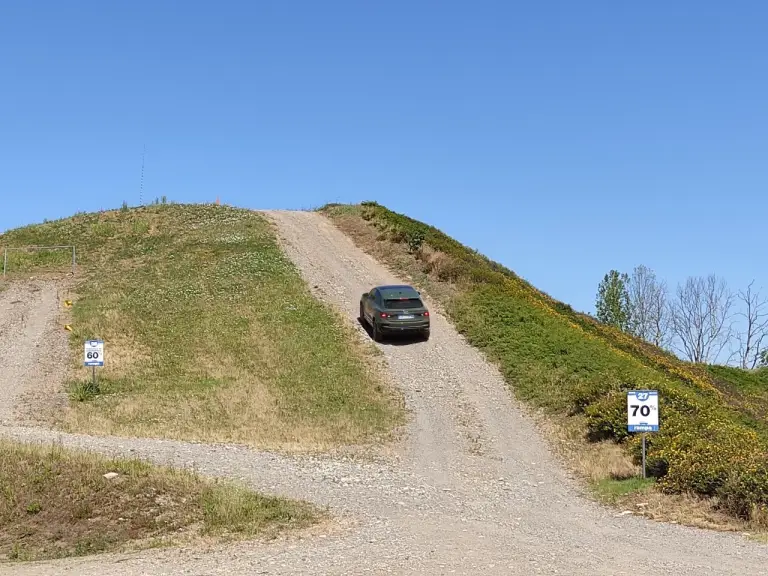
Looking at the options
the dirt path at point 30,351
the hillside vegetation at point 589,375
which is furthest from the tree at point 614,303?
the dirt path at point 30,351

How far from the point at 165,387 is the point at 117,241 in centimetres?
2610

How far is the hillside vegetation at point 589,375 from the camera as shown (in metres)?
14.6

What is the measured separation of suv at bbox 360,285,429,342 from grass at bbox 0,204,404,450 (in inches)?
48.2

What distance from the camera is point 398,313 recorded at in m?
29.5

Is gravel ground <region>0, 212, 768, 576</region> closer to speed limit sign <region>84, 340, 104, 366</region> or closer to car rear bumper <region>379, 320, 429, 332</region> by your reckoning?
car rear bumper <region>379, 320, 429, 332</region>

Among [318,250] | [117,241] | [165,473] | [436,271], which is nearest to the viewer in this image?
[165,473]

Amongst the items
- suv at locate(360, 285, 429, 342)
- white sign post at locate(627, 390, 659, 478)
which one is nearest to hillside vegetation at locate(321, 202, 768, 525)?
white sign post at locate(627, 390, 659, 478)

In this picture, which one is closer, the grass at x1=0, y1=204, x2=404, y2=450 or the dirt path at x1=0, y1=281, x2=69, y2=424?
the grass at x1=0, y1=204, x2=404, y2=450

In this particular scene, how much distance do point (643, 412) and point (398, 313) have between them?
13.8 meters

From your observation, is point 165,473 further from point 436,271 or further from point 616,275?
point 616,275

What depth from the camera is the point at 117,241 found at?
162 feet

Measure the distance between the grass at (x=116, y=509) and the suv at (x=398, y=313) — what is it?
50.5 feet

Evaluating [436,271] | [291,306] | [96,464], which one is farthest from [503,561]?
[436,271]

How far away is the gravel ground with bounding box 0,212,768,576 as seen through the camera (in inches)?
406
